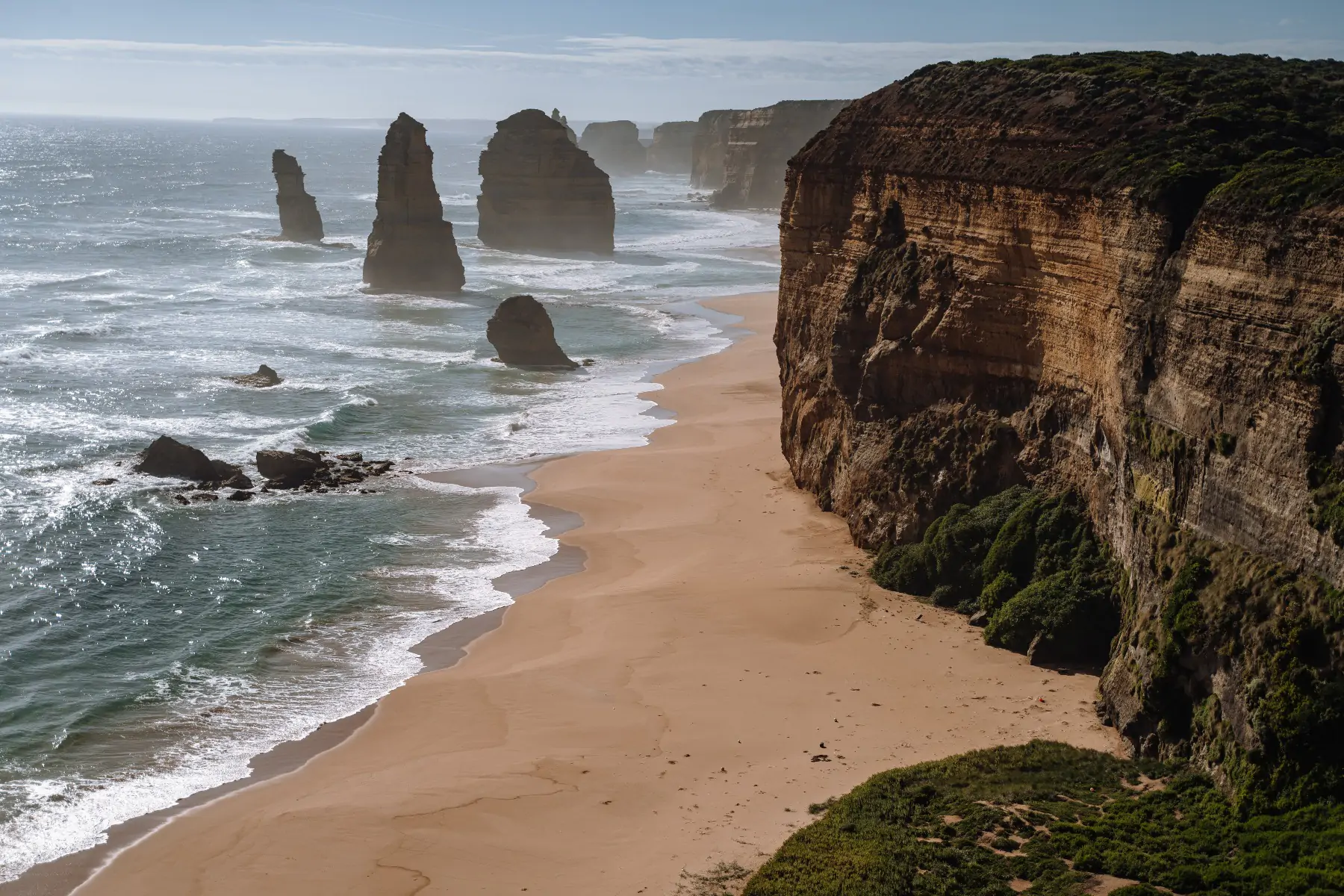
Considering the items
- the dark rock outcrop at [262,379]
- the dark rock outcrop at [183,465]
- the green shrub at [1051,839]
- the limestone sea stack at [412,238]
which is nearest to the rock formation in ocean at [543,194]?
the limestone sea stack at [412,238]

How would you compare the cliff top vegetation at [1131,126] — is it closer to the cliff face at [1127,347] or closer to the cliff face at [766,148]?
the cliff face at [1127,347]

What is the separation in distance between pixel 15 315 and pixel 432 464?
1468 inches

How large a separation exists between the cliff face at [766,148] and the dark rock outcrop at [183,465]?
11188cm

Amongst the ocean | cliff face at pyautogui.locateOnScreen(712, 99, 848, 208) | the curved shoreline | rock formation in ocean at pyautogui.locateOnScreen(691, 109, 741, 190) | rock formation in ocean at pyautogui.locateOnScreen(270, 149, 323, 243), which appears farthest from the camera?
rock formation in ocean at pyautogui.locateOnScreen(691, 109, 741, 190)

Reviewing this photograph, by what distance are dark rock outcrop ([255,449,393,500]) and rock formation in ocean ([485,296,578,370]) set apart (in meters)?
17.2

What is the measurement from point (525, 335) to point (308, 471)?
750 inches

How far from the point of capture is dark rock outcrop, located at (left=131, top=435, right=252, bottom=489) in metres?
39.0

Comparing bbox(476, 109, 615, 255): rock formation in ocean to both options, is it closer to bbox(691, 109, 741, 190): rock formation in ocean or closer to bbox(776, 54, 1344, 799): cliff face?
bbox(776, 54, 1344, 799): cliff face

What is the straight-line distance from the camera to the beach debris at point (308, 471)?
3888cm

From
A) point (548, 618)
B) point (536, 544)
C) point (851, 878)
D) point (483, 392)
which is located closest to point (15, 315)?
point (483, 392)

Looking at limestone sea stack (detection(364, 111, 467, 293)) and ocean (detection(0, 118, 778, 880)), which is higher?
limestone sea stack (detection(364, 111, 467, 293))

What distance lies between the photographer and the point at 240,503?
122ft

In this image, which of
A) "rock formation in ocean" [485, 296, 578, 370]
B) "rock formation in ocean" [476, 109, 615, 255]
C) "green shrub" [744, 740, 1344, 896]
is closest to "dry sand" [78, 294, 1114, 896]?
"green shrub" [744, 740, 1344, 896]

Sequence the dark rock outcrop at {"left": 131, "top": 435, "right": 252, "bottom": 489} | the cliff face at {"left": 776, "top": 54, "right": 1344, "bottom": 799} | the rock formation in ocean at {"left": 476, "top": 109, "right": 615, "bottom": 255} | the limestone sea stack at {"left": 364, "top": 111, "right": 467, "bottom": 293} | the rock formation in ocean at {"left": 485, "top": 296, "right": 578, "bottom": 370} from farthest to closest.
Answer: the rock formation in ocean at {"left": 476, "top": 109, "right": 615, "bottom": 255} < the limestone sea stack at {"left": 364, "top": 111, "right": 467, "bottom": 293} < the rock formation in ocean at {"left": 485, "top": 296, "right": 578, "bottom": 370} < the dark rock outcrop at {"left": 131, "top": 435, "right": 252, "bottom": 489} < the cliff face at {"left": 776, "top": 54, "right": 1344, "bottom": 799}
